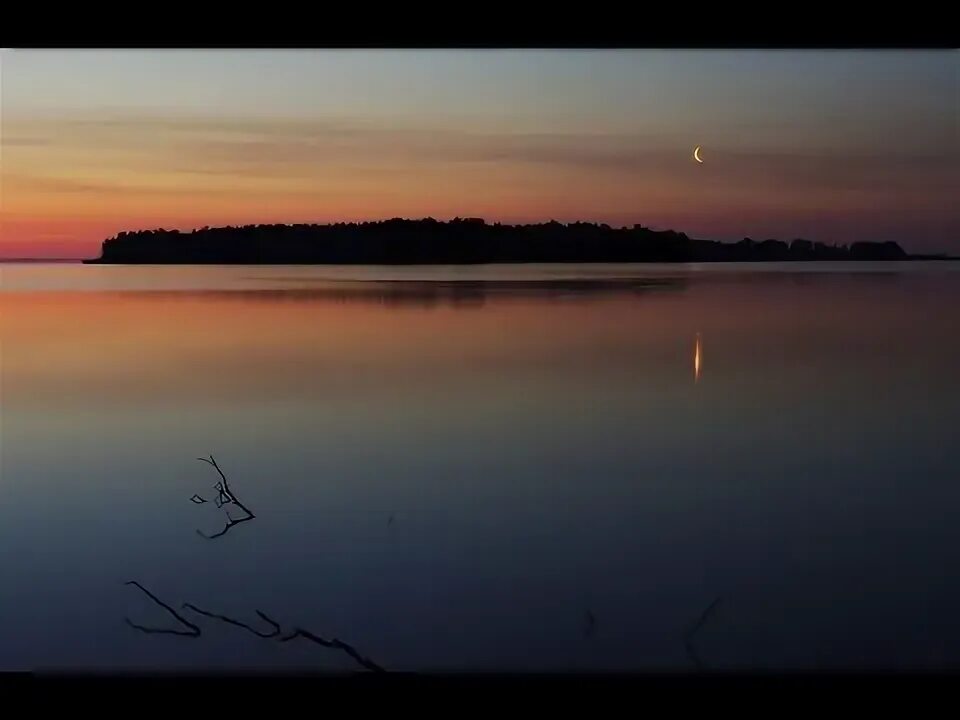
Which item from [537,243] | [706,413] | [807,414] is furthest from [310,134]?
[807,414]

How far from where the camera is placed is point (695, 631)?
2.00 m

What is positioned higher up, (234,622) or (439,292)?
(439,292)

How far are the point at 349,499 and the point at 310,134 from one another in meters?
1.24

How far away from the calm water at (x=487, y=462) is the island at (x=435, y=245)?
9 centimetres

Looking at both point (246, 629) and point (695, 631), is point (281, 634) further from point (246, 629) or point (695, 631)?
point (695, 631)

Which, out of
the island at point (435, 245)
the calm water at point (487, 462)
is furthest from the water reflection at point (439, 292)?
the island at point (435, 245)

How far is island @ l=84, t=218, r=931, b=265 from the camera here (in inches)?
96.0

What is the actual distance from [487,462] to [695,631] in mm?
940

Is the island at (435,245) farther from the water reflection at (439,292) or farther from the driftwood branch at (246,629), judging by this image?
the driftwood branch at (246,629)

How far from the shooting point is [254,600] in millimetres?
2129

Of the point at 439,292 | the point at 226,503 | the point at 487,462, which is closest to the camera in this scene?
the point at 226,503

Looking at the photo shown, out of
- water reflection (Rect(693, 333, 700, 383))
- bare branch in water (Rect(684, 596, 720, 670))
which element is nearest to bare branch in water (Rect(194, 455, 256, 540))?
bare branch in water (Rect(684, 596, 720, 670))

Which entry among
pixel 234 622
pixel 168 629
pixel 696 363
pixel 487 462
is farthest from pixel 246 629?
pixel 696 363
